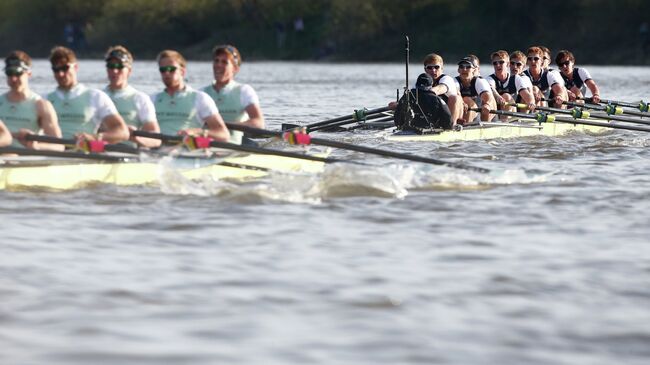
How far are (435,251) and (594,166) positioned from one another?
268 inches

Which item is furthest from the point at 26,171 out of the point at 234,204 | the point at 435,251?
the point at 435,251

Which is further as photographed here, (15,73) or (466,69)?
(466,69)

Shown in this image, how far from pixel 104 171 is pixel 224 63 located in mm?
2037

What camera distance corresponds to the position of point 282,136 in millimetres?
13648

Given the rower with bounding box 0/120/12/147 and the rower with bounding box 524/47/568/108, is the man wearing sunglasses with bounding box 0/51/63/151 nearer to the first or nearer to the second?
the rower with bounding box 0/120/12/147

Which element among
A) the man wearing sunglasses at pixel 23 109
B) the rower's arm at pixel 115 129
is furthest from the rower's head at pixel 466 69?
the man wearing sunglasses at pixel 23 109

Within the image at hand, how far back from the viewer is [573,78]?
76.7 ft

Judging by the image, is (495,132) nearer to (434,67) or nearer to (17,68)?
(434,67)

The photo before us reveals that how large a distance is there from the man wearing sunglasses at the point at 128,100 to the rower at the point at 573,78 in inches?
447

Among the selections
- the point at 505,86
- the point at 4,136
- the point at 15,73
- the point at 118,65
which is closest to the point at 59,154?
the point at 4,136

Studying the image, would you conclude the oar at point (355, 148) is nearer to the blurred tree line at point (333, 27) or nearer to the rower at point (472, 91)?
the rower at point (472, 91)

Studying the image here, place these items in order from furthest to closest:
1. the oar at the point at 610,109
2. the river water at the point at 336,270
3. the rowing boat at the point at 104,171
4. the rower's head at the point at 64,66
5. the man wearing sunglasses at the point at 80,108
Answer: the oar at the point at 610,109 → the man wearing sunglasses at the point at 80,108 → the rower's head at the point at 64,66 → the rowing boat at the point at 104,171 → the river water at the point at 336,270

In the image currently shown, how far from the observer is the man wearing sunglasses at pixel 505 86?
20.4m

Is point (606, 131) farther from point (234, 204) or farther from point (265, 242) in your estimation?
point (265, 242)
